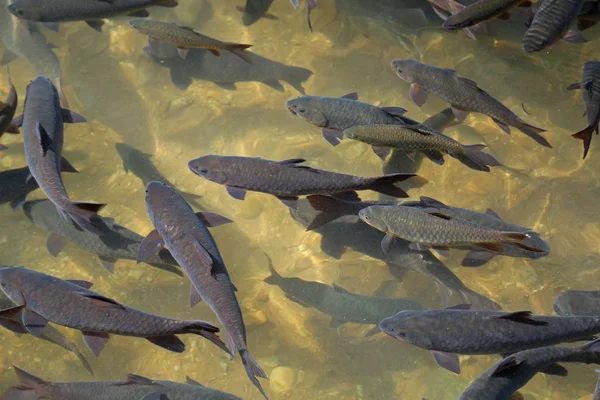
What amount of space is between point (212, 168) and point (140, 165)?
195 cm

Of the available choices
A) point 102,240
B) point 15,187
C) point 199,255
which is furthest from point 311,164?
point 15,187

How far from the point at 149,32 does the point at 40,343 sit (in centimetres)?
374

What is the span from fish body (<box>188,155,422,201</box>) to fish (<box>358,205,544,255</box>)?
22 centimetres

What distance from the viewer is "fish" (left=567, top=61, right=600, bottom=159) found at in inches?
189

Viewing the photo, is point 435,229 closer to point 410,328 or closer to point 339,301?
point 410,328

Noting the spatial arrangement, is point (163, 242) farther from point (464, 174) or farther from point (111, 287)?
point (464, 174)

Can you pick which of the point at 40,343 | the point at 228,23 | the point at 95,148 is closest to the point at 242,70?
the point at 228,23

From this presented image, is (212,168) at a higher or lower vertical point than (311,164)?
higher

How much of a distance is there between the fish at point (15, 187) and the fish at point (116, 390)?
7.00ft

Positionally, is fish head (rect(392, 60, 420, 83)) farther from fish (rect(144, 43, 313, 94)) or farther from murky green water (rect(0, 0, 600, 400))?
fish (rect(144, 43, 313, 94))

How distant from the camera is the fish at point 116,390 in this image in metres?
4.14

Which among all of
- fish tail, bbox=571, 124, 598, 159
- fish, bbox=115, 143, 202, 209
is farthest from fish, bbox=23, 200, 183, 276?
fish tail, bbox=571, 124, 598, 159

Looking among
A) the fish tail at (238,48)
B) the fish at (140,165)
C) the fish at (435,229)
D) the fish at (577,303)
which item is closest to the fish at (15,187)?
the fish at (140,165)

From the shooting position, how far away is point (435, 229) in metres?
4.40
